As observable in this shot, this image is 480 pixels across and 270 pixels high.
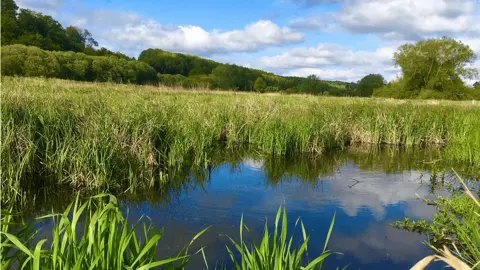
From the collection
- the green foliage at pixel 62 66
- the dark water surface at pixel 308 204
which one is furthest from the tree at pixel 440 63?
the dark water surface at pixel 308 204

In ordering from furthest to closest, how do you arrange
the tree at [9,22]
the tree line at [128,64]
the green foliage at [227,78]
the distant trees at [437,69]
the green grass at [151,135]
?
the green foliage at [227,78] → the tree at [9,22] → the distant trees at [437,69] → the tree line at [128,64] → the green grass at [151,135]

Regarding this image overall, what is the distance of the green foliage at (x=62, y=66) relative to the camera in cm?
2447

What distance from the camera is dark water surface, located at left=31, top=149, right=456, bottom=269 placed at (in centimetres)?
387

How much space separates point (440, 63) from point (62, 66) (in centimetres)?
3930

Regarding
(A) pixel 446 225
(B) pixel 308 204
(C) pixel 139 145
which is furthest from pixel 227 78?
(A) pixel 446 225

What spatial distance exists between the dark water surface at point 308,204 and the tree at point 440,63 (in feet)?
119

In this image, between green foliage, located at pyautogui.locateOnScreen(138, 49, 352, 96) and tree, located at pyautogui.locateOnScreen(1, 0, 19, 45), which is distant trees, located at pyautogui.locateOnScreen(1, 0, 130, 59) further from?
green foliage, located at pyautogui.locateOnScreen(138, 49, 352, 96)

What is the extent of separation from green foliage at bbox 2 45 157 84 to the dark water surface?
514 inches

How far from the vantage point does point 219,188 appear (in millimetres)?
6031

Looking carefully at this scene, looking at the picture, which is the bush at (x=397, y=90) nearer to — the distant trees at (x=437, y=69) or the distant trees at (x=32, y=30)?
the distant trees at (x=437, y=69)

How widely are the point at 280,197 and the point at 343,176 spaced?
2115 mm

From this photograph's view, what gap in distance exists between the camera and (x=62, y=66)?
1148 inches

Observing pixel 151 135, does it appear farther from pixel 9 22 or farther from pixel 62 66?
pixel 9 22

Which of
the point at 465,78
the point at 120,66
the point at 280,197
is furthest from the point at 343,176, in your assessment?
the point at 465,78
